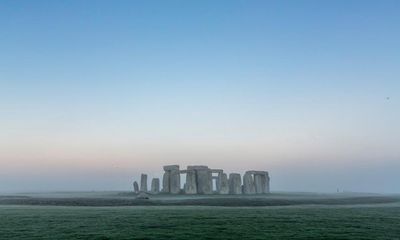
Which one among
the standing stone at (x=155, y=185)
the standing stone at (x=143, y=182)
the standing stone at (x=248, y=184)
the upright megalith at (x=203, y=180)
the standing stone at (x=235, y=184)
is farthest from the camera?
the standing stone at (x=143, y=182)

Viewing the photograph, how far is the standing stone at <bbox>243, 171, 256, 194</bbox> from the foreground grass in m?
25.5

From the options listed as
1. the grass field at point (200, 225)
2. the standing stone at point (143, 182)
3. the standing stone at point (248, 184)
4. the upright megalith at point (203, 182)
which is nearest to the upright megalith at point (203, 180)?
the upright megalith at point (203, 182)

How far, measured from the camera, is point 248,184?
51.8 m

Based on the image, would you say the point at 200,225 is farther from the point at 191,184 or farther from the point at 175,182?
the point at 175,182

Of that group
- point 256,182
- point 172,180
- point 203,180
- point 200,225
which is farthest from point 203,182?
point 200,225

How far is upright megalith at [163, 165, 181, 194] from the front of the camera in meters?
49.9

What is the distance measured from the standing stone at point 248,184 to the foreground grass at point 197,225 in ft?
83.7

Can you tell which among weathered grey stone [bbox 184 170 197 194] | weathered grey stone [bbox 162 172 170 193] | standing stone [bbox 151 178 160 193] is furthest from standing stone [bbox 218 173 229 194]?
standing stone [bbox 151 178 160 193]

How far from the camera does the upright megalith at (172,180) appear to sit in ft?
164

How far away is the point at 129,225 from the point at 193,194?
2807 cm

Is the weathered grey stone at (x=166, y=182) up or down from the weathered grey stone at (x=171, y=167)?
down

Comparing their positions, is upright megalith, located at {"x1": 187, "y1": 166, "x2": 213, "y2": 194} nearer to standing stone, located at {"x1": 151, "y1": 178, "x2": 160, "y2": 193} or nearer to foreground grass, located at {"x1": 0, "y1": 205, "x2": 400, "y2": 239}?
standing stone, located at {"x1": 151, "y1": 178, "x2": 160, "y2": 193}

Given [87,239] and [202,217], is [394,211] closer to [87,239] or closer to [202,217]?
[202,217]

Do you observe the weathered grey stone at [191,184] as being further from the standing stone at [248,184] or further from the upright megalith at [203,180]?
the standing stone at [248,184]
